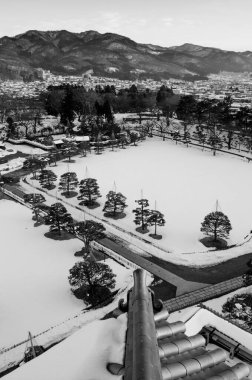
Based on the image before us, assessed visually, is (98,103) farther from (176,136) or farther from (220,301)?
(220,301)

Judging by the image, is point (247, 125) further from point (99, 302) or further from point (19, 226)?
point (99, 302)

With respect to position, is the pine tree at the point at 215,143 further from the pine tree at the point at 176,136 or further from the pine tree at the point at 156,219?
the pine tree at the point at 156,219

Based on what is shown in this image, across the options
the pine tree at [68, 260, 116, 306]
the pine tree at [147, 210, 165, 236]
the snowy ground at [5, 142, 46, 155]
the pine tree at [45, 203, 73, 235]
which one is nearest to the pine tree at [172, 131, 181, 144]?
the snowy ground at [5, 142, 46, 155]

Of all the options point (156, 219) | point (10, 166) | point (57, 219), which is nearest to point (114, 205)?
point (156, 219)

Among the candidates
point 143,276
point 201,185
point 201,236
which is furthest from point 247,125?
point 143,276

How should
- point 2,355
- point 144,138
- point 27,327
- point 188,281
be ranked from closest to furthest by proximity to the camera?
1. point 2,355
2. point 27,327
3. point 188,281
4. point 144,138

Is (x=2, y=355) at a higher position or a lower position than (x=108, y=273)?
lower

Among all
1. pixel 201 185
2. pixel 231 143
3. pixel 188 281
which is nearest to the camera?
pixel 188 281
